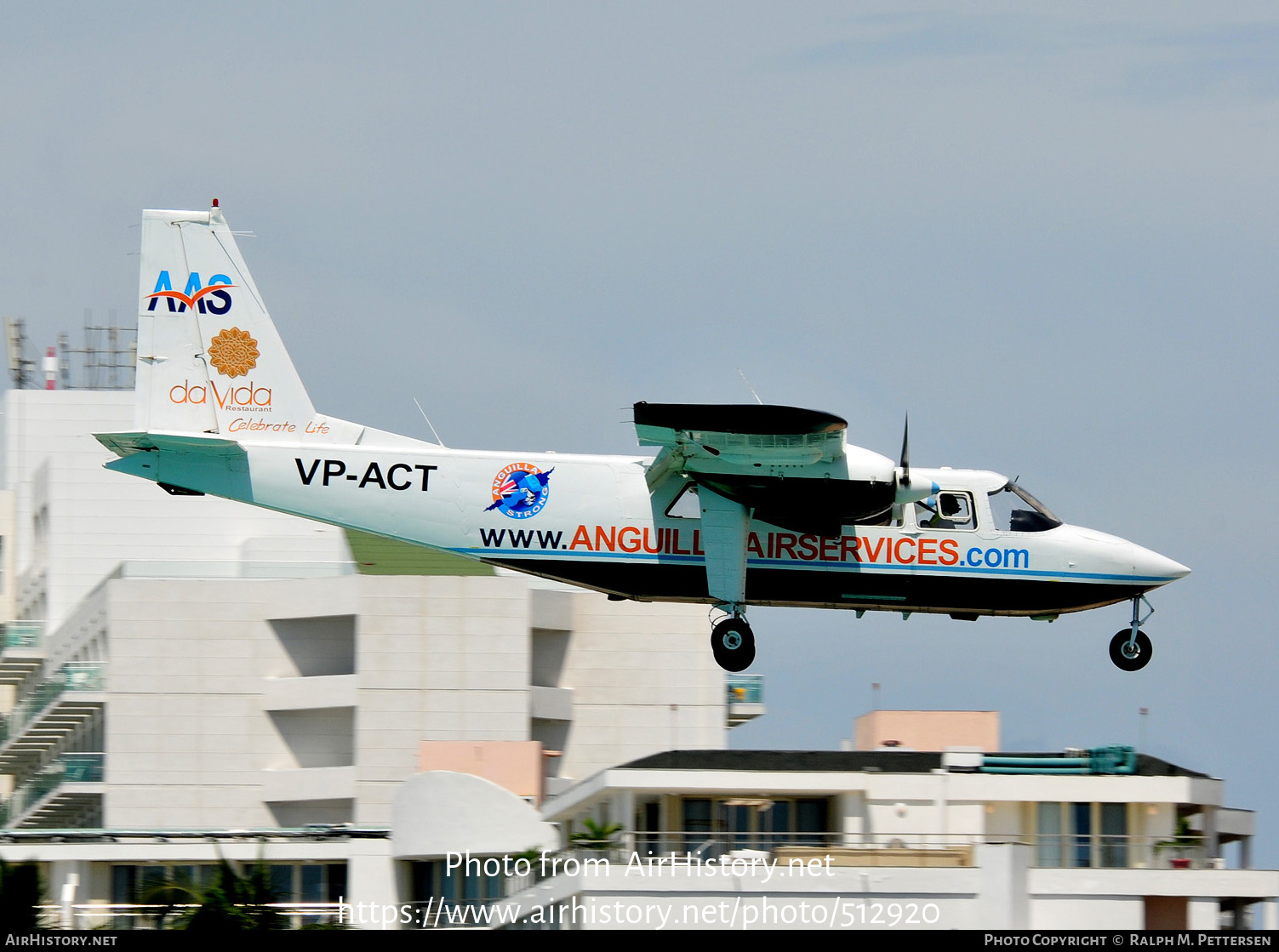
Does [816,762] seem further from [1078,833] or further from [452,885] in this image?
[452,885]

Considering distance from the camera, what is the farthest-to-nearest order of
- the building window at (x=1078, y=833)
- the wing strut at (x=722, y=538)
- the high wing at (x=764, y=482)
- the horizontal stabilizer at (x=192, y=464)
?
the building window at (x=1078, y=833) → the horizontal stabilizer at (x=192, y=464) → the wing strut at (x=722, y=538) → the high wing at (x=764, y=482)

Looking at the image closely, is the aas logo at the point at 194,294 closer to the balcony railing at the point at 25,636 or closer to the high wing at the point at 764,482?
the high wing at the point at 764,482

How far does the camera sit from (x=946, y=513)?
26766 millimetres

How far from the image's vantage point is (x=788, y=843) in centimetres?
3622

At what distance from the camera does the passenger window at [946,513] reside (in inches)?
1054

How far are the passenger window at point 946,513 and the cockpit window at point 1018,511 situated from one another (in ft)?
1.38

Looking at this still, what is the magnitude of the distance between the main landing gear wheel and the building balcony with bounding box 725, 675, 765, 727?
88.6 feet

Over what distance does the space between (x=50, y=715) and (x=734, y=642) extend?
3116 cm

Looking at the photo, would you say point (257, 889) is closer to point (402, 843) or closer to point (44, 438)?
point (402, 843)

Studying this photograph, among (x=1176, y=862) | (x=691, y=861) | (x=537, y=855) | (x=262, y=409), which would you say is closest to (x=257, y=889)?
(x=537, y=855)

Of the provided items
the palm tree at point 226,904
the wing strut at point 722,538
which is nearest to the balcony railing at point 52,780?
the palm tree at point 226,904

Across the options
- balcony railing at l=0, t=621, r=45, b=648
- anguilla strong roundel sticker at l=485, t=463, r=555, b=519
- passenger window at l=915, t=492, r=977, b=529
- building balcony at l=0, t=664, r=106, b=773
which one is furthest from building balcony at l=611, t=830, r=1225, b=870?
balcony railing at l=0, t=621, r=45, b=648

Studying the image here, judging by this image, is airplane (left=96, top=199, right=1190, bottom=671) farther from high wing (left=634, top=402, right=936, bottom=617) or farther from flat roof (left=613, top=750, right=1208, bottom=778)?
flat roof (left=613, top=750, right=1208, bottom=778)
